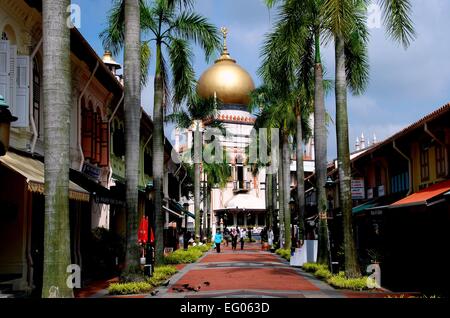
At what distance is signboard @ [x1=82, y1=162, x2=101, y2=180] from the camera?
22594 mm

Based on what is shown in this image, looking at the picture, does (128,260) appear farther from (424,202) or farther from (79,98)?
(424,202)

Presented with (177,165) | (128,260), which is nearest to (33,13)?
(128,260)

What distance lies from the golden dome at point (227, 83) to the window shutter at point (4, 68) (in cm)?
6191

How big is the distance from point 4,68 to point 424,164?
16.8m

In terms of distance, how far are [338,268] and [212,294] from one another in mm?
6181

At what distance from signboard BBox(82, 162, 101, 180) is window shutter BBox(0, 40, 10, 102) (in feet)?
24.7

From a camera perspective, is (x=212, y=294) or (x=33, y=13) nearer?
(x=212, y=294)

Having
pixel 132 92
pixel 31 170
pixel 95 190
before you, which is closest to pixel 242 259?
pixel 95 190

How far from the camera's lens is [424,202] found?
17.8 m

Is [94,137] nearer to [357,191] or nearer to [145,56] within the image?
[145,56]

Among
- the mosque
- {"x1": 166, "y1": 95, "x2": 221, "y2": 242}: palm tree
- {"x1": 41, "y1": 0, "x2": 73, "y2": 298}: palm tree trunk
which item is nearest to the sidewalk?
{"x1": 41, "y1": 0, "x2": 73, "y2": 298}: palm tree trunk

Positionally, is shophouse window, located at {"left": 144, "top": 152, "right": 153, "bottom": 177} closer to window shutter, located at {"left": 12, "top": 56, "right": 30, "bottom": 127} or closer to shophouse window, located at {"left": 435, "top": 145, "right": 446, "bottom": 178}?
shophouse window, located at {"left": 435, "top": 145, "right": 446, "bottom": 178}
